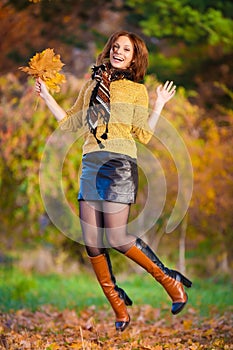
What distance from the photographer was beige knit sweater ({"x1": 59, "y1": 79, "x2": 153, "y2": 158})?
4094 mm

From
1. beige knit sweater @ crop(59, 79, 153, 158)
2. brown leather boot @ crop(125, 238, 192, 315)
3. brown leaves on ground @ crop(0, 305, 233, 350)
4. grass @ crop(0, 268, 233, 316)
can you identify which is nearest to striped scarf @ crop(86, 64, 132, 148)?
beige knit sweater @ crop(59, 79, 153, 158)

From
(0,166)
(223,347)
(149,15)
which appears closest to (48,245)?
(0,166)

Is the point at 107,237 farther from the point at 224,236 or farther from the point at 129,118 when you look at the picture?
the point at 224,236

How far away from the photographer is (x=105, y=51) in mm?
4375

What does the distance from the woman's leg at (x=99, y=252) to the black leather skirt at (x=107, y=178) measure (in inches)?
3.7

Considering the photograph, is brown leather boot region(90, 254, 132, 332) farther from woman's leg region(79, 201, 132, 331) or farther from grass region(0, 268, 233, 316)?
grass region(0, 268, 233, 316)

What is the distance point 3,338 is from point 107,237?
100 cm

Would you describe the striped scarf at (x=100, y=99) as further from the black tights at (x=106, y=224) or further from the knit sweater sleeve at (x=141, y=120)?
the black tights at (x=106, y=224)

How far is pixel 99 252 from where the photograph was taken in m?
4.23

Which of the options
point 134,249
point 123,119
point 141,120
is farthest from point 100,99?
point 134,249

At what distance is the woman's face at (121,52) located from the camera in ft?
13.9

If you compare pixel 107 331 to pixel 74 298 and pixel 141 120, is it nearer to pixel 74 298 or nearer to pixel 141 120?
pixel 141 120

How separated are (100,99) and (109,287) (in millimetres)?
1240

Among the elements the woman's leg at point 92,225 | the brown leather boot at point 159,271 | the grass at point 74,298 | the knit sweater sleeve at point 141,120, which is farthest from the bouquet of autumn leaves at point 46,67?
the grass at point 74,298
